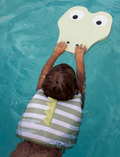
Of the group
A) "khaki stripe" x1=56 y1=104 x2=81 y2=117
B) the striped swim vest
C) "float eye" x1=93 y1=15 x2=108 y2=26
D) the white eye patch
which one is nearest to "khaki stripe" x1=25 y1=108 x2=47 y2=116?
the striped swim vest

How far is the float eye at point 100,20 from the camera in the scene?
171 centimetres

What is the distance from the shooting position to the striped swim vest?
94 centimetres

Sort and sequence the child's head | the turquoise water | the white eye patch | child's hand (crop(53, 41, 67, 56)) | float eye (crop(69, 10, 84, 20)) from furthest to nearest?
1. float eye (crop(69, 10, 84, 20))
2. the white eye patch
3. child's hand (crop(53, 41, 67, 56))
4. the turquoise water
5. the child's head

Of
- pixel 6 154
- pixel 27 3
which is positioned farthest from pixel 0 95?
pixel 27 3

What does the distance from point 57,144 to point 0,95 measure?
93cm

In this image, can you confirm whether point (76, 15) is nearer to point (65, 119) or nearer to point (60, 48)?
point (60, 48)

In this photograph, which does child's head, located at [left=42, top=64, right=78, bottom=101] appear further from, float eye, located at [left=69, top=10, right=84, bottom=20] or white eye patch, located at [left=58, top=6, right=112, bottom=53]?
float eye, located at [left=69, top=10, right=84, bottom=20]

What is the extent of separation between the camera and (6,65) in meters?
1.78

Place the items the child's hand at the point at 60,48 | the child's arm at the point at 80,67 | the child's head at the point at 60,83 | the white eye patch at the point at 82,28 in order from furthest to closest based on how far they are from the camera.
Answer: the white eye patch at the point at 82,28, the child's hand at the point at 60,48, the child's arm at the point at 80,67, the child's head at the point at 60,83

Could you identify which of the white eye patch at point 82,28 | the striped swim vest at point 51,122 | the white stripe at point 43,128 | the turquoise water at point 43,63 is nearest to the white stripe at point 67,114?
the striped swim vest at point 51,122

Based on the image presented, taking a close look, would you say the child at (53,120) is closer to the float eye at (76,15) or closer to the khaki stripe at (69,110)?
the khaki stripe at (69,110)

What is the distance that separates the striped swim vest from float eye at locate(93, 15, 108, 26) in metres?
1.10

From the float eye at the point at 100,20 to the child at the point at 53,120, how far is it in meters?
1.00

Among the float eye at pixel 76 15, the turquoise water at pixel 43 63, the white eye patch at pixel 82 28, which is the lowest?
the turquoise water at pixel 43 63
